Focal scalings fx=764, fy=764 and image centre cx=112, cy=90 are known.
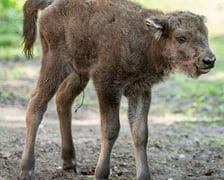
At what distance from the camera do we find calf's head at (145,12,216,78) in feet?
29.1

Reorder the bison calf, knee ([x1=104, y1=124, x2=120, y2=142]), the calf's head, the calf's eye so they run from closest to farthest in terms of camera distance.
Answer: the calf's head
the calf's eye
the bison calf
knee ([x1=104, y1=124, x2=120, y2=142])

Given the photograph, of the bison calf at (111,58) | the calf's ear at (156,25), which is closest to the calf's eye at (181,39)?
the bison calf at (111,58)

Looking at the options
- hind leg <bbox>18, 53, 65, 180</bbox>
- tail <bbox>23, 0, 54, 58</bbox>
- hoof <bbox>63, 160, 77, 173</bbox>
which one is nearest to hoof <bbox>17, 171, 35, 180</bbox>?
hind leg <bbox>18, 53, 65, 180</bbox>

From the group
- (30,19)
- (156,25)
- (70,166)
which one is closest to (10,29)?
(30,19)

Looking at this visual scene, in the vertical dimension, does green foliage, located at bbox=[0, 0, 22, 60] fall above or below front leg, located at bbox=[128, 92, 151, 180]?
below

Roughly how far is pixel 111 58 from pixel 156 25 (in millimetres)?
680

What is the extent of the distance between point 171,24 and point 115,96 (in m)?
1.10

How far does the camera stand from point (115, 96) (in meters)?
9.28

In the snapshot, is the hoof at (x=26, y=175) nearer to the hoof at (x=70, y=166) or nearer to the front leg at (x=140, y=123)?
the hoof at (x=70, y=166)

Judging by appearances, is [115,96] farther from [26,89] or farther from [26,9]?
[26,89]

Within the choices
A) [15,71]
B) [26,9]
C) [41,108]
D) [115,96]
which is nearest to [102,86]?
[115,96]

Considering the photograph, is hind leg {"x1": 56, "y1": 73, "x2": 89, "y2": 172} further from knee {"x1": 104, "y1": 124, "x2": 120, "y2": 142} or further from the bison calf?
knee {"x1": 104, "y1": 124, "x2": 120, "y2": 142}

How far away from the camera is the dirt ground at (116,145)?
10.1 metres

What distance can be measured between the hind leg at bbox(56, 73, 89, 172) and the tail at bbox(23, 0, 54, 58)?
69cm
